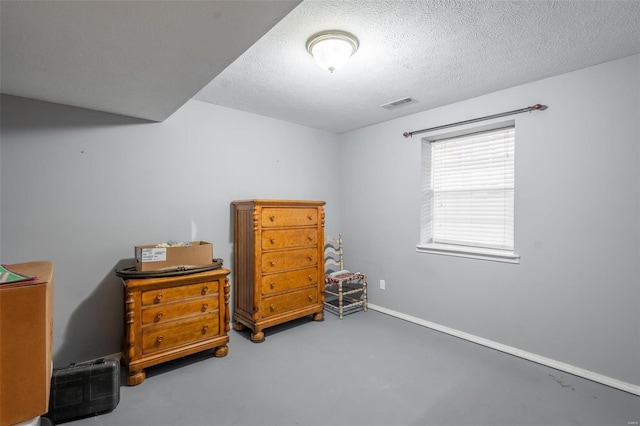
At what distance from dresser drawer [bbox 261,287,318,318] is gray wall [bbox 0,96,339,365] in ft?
2.18

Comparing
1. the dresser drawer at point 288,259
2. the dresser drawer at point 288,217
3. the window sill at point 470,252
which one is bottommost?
the dresser drawer at point 288,259

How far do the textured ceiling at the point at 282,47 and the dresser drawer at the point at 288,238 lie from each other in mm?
1342

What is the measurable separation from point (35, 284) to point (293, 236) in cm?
228

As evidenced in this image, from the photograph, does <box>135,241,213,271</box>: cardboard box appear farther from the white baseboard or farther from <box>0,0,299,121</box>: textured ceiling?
the white baseboard

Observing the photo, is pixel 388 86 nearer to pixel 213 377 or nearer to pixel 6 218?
pixel 213 377

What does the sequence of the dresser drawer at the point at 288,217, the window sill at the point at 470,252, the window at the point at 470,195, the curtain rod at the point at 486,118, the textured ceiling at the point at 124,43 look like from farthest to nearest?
the dresser drawer at the point at 288,217 → the window at the point at 470,195 → the window sill at the point at 470,252 → the curtain rod at the point at 486,118 → the textured ceiling at the point at 124,43

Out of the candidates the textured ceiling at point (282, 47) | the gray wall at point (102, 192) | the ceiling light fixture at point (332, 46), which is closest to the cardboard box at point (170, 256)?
Answer: the gray wall at point (102, 192)

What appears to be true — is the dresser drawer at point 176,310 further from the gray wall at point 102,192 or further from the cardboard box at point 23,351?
the cardboard box at point 23,351

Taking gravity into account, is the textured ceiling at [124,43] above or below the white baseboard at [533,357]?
above

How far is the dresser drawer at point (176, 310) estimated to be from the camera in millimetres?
2287

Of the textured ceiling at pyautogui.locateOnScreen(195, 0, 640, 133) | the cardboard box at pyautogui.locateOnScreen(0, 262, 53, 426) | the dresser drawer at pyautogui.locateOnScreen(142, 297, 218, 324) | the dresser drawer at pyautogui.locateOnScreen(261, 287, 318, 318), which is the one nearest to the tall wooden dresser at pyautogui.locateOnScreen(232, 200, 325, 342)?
the dresser drawer at pyautogui.locateOnScreen(261, 287, 318, 318)

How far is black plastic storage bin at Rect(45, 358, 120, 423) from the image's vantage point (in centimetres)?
182

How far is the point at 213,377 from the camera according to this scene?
2297 mm

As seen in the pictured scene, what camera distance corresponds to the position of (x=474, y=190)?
310 centimetres
